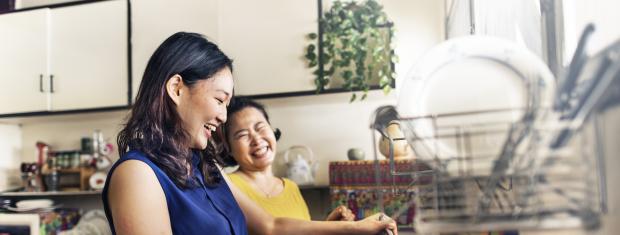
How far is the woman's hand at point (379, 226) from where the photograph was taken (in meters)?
1.03

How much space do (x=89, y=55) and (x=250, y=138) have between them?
1290 millimetres

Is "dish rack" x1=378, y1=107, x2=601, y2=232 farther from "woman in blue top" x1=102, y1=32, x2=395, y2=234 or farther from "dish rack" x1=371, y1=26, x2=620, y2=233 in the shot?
"woman in blue top" x1=102, y1=32, x2=395, y2=234

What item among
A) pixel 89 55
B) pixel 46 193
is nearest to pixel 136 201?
pixel 89 55

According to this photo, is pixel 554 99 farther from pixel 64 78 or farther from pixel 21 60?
pixel 21 60

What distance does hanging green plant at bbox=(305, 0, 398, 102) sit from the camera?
7.96 ft

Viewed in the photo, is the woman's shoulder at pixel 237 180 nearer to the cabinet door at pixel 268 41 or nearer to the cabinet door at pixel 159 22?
the cabinet door at pixel 268 41

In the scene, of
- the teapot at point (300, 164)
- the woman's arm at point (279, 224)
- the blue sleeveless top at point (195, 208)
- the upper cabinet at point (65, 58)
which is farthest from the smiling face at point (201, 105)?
the upper cabinet at point (65, 58)

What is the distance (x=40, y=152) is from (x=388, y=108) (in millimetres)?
3040

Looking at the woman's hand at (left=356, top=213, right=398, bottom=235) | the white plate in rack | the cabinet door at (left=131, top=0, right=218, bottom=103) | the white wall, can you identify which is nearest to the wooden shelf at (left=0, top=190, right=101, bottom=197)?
the white wall

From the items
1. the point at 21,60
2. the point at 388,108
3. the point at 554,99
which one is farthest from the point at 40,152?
the point at 554,99

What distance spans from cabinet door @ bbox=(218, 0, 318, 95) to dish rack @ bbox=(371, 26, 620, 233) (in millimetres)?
2090

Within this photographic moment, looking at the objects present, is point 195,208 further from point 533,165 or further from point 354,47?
point 354,47

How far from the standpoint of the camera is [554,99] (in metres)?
0.38

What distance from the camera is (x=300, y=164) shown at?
8.57 ft
